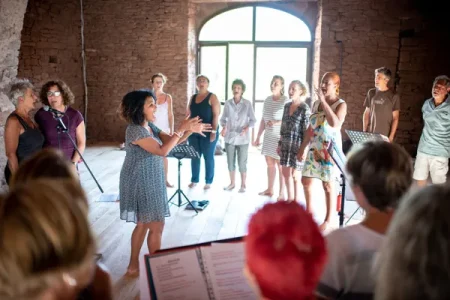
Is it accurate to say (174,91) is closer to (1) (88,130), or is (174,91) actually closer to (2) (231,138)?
(1) (88,130)

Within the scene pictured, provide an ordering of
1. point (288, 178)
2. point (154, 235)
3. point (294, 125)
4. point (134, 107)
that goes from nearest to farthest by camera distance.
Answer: point (134, 107) → point (154, 235) → point (294, 125) → point (288, 178)

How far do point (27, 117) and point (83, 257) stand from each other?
2899 millimetres

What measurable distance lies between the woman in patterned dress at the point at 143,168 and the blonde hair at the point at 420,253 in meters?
2.29

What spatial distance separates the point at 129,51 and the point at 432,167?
21.3ft

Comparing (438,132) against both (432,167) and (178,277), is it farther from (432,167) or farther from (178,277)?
(178,277)

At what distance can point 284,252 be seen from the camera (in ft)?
2.67

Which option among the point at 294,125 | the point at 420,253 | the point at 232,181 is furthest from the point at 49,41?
the point at 420,253

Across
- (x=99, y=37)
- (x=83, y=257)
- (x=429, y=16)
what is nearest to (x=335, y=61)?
(x=429, y=16)

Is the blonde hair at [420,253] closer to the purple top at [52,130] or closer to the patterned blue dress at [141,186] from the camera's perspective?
the patterned blue dress at [141,186]

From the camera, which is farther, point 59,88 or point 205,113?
point 205,113

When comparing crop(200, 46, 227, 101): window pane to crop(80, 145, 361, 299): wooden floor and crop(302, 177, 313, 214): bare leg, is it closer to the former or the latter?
crop(80, 145, 361, 299): wooden floor

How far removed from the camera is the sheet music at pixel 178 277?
150 centimetres

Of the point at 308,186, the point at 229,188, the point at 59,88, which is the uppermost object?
the point at 59,88

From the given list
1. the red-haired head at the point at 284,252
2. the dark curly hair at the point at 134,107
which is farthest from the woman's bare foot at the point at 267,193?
the red-haired head at the point at 284,252
